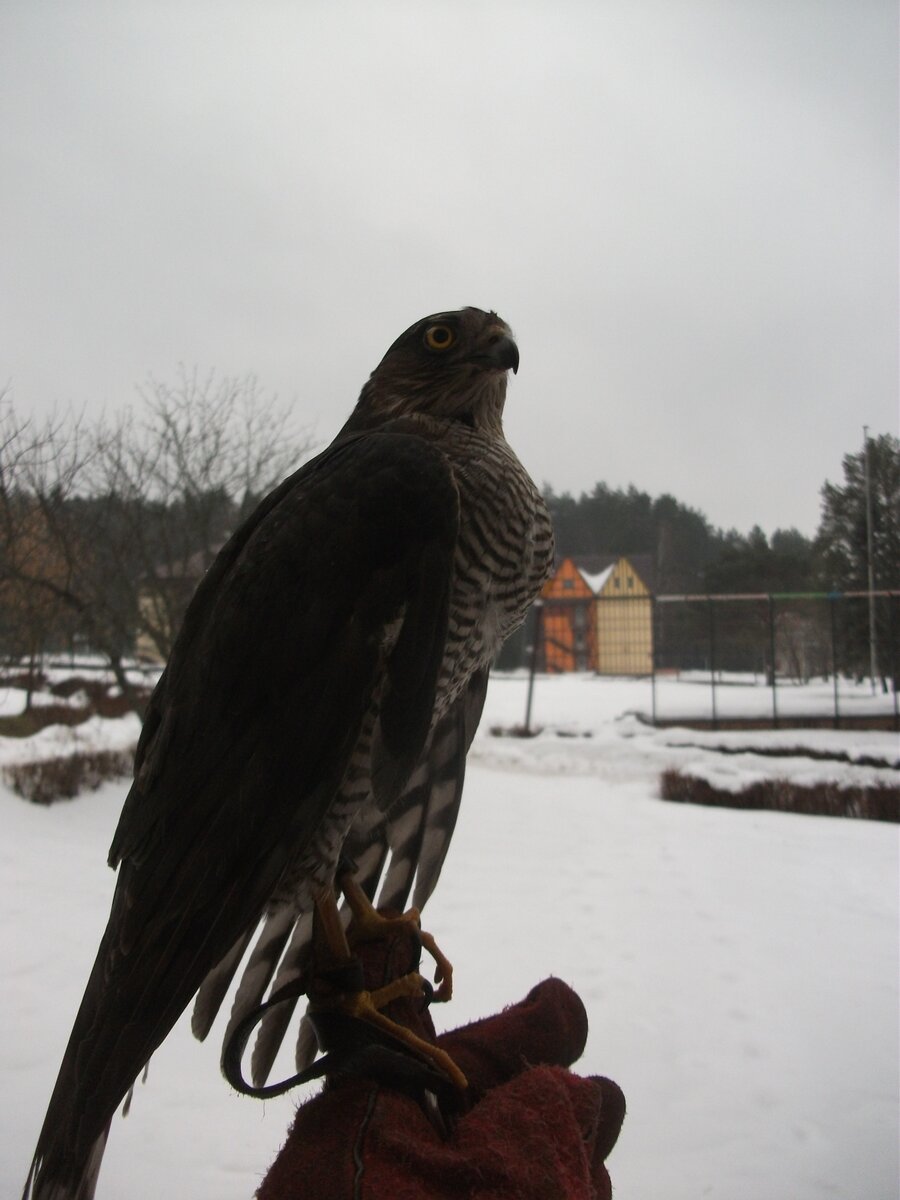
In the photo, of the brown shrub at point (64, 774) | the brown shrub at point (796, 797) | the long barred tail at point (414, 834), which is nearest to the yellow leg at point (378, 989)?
the long barred tail at point (414, 834)

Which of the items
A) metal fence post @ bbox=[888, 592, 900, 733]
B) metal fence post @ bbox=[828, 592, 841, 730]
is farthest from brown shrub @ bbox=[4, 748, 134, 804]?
metal fence post @ bbox=[888, 592, 900, 733]

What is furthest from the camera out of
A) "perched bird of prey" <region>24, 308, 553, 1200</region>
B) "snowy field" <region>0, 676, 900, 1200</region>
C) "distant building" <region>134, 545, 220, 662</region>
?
"distant building" <region>134, 545, 220, 662</region>

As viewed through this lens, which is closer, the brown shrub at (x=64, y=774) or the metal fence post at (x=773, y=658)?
the brown shrub at (x=64, y=774)

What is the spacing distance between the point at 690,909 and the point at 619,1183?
88.9 inches

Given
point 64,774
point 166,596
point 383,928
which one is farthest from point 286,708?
point 166,596

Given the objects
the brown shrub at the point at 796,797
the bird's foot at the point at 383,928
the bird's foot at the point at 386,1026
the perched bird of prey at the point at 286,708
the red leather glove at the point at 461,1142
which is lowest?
the brown shrub at the point at 796,797

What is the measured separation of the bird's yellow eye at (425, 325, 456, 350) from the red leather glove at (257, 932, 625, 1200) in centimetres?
131

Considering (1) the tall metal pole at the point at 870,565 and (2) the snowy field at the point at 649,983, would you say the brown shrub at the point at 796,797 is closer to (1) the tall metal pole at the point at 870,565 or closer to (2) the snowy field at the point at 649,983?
(2) the snowy field at the point at 649,983

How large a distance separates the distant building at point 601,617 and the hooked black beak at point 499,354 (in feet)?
34.5

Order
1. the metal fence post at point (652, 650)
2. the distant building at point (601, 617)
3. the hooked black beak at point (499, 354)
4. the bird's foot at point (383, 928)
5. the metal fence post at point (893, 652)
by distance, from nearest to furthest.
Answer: the bird's foot at point (383, 928)
the hooked black beak at point (499, 354)
the metal fence post at point (893, 652)
the metal fence post at point (652, 650)
the distant building at point (601, 617)

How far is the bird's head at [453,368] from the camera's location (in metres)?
1.69

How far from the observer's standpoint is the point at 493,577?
1426 millimetres

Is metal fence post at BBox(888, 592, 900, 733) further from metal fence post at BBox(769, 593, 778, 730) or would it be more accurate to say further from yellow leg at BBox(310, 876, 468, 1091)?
yellow leg at BBox(310, 876, 468, 1091)

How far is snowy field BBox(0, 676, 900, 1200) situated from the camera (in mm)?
2350
